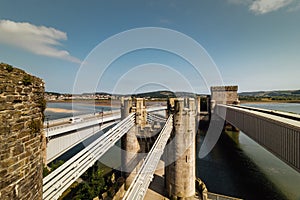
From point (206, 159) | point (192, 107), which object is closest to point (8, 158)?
point (192, 107)

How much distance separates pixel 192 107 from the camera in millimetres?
10969

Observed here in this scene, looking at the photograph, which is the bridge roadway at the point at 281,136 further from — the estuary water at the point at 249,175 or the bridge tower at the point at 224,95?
the bridge tower at the point at 224,95

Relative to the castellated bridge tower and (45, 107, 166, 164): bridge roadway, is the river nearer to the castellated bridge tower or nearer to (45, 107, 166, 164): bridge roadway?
the castellated bridge tower

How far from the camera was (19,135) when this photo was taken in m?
2.97

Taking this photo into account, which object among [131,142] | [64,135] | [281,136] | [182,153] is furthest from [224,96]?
[64,135]

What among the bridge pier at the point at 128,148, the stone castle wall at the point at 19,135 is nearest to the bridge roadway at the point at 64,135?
the bridge pier at the point at 128,148

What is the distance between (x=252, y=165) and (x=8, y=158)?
22505 millimetres

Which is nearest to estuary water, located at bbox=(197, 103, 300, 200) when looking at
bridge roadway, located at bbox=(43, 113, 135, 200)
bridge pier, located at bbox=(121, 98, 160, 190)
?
bridge pier, located at bbox=(121, 98, 160, 190)

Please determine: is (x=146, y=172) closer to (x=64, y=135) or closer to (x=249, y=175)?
(x=64, y=135)

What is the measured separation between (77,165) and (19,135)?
443cm

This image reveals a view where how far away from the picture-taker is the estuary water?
13.4 metres

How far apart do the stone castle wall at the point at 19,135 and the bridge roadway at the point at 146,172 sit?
4.22m

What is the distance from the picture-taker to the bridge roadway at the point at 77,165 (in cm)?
527

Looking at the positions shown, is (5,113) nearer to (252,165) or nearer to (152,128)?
(152,128)
